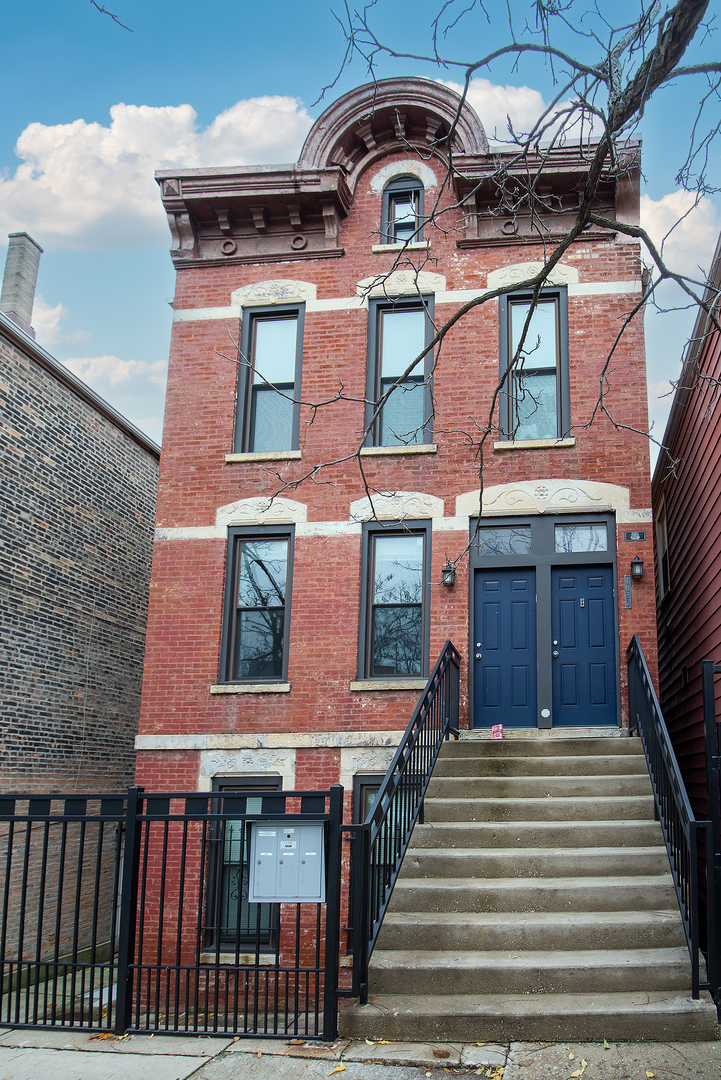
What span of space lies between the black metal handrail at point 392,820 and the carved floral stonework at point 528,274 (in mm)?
4730

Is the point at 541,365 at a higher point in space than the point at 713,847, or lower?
higher

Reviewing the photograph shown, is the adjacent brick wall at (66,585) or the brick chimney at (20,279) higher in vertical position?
the brick chimney at (20,279)

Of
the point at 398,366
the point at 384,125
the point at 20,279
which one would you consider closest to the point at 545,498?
the point at 398,366

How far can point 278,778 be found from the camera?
10188 mm

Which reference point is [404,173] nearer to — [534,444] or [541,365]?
[541,365]

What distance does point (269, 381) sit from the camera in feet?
37.8

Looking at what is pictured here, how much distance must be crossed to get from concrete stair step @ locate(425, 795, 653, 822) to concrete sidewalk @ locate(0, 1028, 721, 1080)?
2517 millimetres

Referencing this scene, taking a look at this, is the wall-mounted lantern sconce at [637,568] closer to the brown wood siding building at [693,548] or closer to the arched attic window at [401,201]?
the brown wood siding building at [693,548]

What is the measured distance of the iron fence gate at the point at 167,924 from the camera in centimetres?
559

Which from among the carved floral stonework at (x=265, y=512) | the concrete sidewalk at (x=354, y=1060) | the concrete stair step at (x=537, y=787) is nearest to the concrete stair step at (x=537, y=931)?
the concrete sidewalk at (x=354, y=1060)

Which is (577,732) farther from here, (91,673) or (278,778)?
(91,673)

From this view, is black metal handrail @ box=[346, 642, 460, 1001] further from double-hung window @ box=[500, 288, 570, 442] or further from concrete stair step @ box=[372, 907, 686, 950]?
double-hung window @ box=[500, 288, 570, 442]

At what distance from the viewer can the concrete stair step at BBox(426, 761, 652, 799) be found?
25.9ft

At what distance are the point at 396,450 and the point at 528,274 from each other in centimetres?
278
